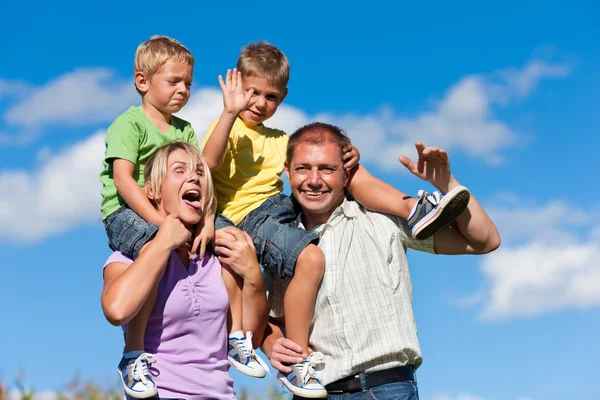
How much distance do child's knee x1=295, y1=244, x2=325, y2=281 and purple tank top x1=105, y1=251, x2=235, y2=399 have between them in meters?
0.64

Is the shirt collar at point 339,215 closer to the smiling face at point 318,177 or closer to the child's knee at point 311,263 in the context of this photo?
the smiling face at point 318,177

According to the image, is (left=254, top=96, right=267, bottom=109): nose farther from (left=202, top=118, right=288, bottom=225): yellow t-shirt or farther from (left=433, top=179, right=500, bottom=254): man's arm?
(left=433, top=179, right=500, bottom=254): man's arm

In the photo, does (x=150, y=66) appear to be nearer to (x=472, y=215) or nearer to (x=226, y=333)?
(x=226, y=333)

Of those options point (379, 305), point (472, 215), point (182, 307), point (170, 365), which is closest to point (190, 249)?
point (182, 307)

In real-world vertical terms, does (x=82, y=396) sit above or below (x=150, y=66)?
below

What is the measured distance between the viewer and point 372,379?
5027 mm

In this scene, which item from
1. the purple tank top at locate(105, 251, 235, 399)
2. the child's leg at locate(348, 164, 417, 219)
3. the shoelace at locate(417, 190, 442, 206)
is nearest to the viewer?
the purple tank top at locate(105, 251, 235, 399)

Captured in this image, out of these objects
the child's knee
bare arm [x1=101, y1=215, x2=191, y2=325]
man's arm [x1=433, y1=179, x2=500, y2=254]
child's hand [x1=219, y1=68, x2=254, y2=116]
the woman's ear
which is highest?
child's hand [x1=219, y1=68, x2=254, y2=116]

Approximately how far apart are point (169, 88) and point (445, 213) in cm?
243

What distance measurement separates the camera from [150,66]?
5.93 meters

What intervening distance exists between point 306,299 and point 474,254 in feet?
5.06

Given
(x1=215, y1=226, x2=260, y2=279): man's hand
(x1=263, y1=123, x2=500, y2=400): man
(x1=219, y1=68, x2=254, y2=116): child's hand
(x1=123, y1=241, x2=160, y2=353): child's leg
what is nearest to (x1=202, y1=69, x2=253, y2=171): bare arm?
(x1=219, y1=68, x2=254, y2=116): child's hand

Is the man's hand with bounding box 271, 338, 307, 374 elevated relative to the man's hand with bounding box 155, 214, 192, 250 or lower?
lower

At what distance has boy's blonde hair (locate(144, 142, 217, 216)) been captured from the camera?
5.08 metres
